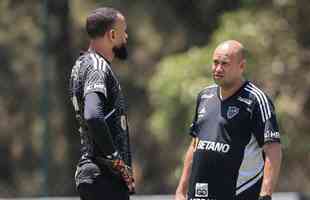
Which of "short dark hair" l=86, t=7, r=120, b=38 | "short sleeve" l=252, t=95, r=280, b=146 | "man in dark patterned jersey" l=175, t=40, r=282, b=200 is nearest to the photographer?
"short dark hair" l=86, t=7, r=120, b=38

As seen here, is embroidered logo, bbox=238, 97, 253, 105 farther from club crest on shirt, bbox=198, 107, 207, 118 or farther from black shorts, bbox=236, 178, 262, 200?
black shorts, bbox=236, 178, 262, 200

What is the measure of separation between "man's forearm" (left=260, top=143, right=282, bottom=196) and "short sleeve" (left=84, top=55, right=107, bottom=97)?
130 centimetres

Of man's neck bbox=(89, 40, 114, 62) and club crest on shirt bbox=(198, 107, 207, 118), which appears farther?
club crest on shirt bbox=(198, 107, 207, 118)

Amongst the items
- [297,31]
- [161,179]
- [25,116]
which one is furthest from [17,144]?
[297,31]

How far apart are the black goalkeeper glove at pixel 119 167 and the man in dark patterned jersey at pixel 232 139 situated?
3.21 feet

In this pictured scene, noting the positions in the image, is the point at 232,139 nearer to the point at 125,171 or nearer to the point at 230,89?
the point at 230,89

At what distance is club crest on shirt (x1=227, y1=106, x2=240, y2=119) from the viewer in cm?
773

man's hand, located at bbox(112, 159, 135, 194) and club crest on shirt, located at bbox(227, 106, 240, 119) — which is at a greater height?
club crest on shirt, located at bbox(227, 106, 240, 119)

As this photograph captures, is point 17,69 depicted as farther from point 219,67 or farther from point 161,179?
point 219,67

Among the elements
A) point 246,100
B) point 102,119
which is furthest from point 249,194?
point 102,119

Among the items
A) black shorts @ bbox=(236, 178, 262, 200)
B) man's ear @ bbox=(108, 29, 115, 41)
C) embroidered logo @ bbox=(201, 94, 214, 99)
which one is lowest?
black shorts @ bbox=(236, 178, 262, 200)

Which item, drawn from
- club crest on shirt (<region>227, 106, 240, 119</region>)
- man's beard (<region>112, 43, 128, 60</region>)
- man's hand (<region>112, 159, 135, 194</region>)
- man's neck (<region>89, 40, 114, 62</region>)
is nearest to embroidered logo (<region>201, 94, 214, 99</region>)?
club crest on shirt (<region>227, 106, 240, 119</region>)

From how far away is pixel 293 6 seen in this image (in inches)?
730

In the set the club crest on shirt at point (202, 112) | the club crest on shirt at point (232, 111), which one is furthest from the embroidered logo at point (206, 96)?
the club crest on shirt at point (232, 111)
